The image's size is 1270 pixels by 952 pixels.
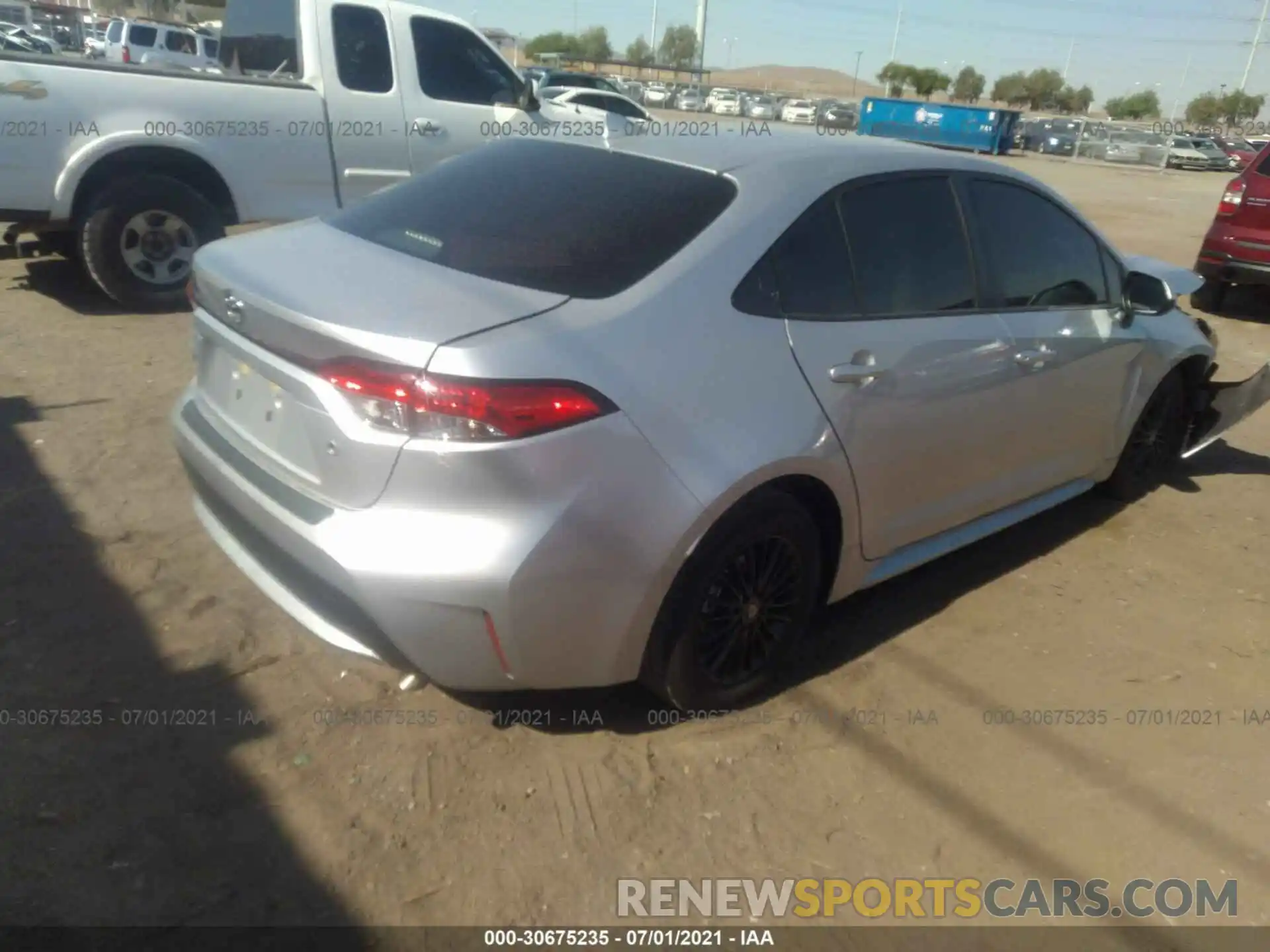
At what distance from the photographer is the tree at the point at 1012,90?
337 feet

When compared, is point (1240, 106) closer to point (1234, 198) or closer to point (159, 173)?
point (1234, 198)

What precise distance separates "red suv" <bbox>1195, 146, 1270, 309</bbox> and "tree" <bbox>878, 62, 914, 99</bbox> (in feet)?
304

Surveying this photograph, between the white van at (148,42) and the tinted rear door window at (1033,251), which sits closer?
the tinted rear door window at (1033,251)

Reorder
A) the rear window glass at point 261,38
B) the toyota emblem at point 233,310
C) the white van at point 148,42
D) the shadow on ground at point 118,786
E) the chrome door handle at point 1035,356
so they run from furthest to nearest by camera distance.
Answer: the white van at point 148,42 → the rear window glass at point 261,38 → the chrome door handle at point 1035,356 → the toyota emblem at point 233,310 → the shadow on ground at point 118,786

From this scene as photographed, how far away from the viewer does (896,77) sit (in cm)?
9738

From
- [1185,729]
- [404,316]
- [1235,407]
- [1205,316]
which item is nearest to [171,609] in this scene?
[404,316]

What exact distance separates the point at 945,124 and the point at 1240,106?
6292 centimetres

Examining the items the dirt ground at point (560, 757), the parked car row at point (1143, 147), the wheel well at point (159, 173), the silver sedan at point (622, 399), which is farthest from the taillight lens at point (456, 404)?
the parked car row at point (1143, 147)

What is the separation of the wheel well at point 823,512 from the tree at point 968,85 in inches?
4393

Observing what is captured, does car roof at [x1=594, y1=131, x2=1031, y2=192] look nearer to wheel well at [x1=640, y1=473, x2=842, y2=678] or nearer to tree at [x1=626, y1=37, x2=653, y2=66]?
wheel well at [x1=640, y1=473, x2=842, y2=678]

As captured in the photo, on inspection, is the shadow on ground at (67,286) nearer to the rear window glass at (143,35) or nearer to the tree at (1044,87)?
the rear window glass at (143,35)

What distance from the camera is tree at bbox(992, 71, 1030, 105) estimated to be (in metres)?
103

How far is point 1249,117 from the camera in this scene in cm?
9150

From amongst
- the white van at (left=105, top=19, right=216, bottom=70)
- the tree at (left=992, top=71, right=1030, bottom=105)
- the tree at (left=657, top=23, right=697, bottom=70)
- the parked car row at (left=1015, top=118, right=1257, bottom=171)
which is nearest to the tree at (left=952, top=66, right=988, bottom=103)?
the tree at (left=992, top=71, right=1030, bottom=105)
